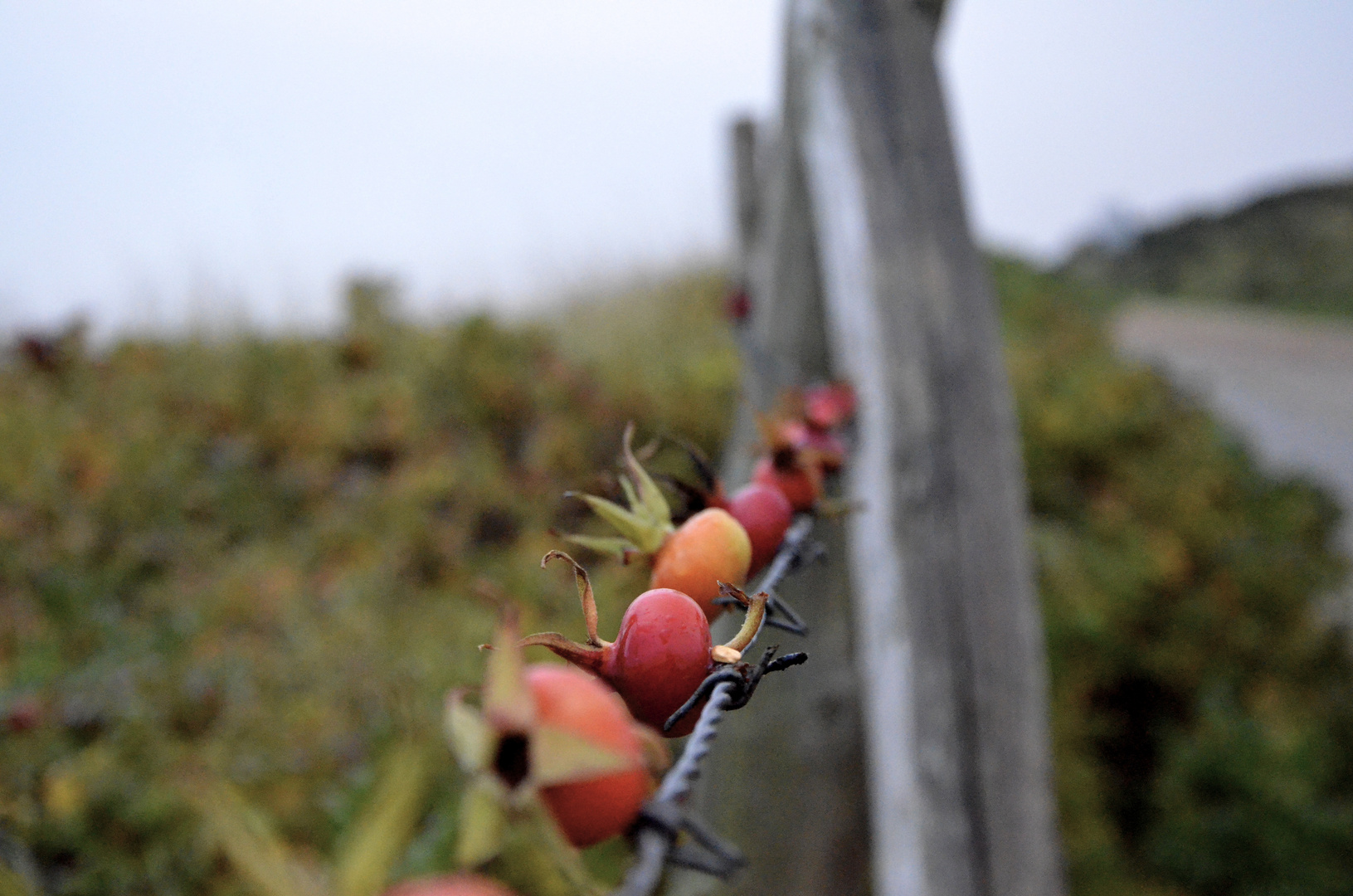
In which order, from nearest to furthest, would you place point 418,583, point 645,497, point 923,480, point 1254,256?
1. point 645,497
2. point 923,480
3. point 418,583
4. point 1254,256

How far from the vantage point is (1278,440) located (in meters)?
6.07

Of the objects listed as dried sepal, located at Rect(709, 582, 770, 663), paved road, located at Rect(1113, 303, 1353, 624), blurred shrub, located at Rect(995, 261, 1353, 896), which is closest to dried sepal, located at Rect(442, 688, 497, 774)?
dried sepal, located at Rect(709, 582, 770, 663)

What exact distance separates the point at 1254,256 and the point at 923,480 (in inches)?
680

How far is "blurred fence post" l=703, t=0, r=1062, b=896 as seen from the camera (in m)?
1.10

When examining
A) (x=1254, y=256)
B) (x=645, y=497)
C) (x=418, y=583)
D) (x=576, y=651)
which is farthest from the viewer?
(x=1254, y=256)

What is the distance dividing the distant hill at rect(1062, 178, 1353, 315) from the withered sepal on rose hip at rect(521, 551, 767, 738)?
13.6 meters

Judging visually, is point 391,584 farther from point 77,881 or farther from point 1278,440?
point 1278,440

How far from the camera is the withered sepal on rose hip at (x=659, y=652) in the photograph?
14.8 inches

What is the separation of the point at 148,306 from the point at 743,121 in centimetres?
422

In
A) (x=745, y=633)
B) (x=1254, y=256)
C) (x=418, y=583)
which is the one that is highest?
(x=745, y=633)

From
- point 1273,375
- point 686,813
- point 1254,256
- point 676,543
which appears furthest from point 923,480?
point 1254,256

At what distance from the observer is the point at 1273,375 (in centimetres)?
828

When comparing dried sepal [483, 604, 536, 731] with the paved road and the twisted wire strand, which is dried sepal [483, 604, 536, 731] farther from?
the paved road

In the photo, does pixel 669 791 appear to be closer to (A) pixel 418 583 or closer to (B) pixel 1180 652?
(A) pixel 418 583
